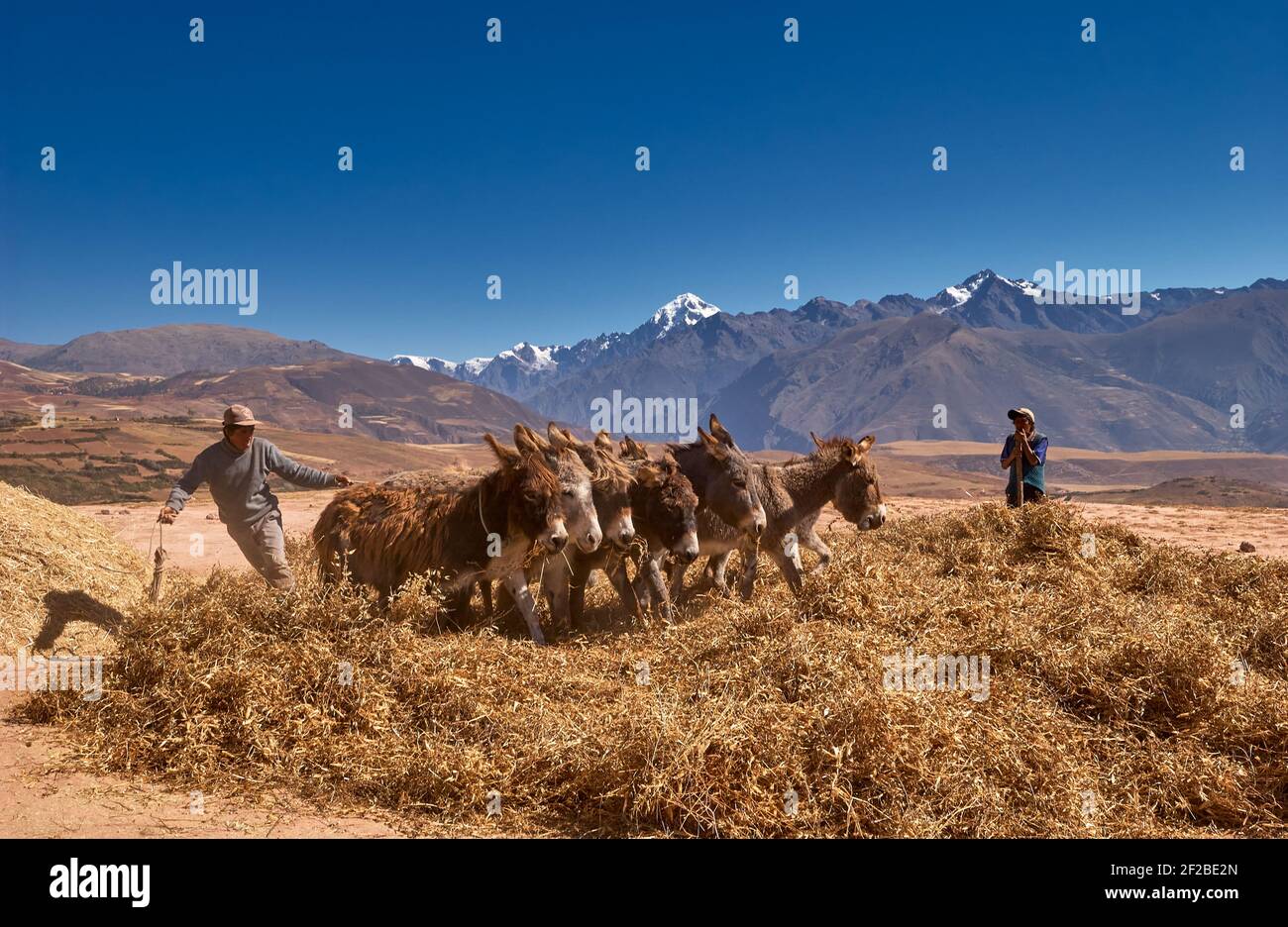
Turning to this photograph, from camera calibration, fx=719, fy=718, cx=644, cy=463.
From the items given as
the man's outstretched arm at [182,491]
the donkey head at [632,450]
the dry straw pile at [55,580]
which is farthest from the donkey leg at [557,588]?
the dry straw pile at [55,580]

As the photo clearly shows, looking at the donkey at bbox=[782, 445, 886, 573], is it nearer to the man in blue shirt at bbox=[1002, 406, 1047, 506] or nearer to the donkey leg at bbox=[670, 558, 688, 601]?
the donkey leg at bbox=[670, 558, 688, 601]

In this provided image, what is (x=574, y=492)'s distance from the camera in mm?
7875

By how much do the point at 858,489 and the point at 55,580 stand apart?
10826 millimetres

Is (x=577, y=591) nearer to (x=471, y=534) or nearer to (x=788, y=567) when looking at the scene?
(x=471, y=534)

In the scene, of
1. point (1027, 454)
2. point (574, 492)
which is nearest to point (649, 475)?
point (574, 492)

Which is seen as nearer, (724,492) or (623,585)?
(623,585)

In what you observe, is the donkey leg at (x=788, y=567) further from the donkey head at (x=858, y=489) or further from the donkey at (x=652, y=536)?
the donkey head at (x=858, y=489)

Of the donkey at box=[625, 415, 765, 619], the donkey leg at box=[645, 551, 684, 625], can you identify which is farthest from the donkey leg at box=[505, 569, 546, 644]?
the donkey at box=[625, 415, 765, 619]

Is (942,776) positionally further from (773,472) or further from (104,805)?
(773,472)

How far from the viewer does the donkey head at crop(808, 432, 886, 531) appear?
11.3 meters

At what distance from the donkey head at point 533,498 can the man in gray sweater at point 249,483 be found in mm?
2211

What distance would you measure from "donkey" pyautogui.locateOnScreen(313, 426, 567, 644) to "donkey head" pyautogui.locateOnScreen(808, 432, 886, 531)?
16.9 ft

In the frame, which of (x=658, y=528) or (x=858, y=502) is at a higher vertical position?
(x=858, y=502)

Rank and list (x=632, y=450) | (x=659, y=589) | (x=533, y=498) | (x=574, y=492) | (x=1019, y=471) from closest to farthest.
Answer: (x=533, y=498) → (x=574, y=492) → (x=659, y=589) → (x=632, y=450) → (x=1019, y=471)
